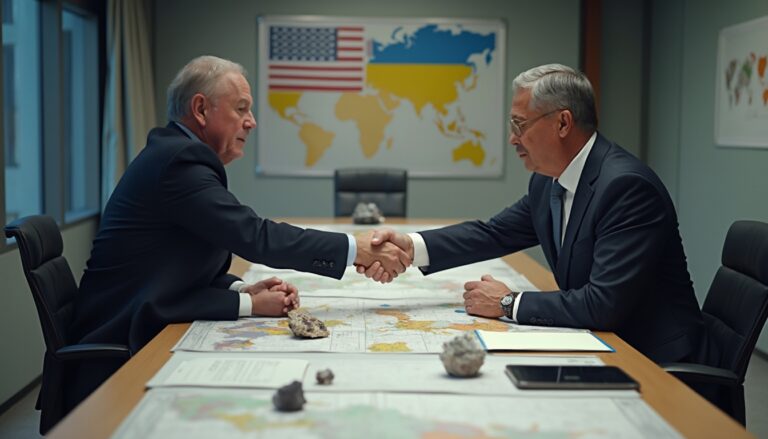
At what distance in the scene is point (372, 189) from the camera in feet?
19.0

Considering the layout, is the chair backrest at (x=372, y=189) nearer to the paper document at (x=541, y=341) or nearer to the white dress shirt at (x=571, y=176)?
the white dress shirt at (x=571, y=176)

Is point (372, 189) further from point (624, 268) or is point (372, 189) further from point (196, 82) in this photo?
point (624, 268)

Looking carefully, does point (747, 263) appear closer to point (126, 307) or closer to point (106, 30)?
point (126, 307)

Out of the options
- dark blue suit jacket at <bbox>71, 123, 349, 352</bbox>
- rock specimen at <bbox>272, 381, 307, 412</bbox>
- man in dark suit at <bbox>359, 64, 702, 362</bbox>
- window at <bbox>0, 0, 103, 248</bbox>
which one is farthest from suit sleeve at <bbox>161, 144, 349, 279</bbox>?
window at <bbox>0, 0, 103, 248</bbox>

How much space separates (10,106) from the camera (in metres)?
5.23

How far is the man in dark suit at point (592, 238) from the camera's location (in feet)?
7.86

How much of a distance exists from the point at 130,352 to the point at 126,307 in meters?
0.15

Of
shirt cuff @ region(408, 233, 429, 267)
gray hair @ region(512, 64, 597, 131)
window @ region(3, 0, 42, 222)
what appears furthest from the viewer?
window @ region(3, 0, 42, 222)

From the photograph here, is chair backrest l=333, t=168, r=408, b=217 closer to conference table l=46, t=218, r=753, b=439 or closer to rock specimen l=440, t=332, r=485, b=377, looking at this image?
conference table l=46, t=218, r=753, b=439

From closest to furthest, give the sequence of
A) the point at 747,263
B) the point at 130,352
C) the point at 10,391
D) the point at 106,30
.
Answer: the point at 130,352 < the point at 747,263 < the point at 10,391 < the point at 106,30

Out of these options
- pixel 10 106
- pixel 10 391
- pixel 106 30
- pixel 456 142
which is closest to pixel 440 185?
pixel 456 142

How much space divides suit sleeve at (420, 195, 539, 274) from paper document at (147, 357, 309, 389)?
3.98 feet

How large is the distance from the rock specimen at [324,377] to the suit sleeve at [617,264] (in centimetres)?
78

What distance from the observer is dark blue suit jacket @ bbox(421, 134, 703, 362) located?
7.82 ft
